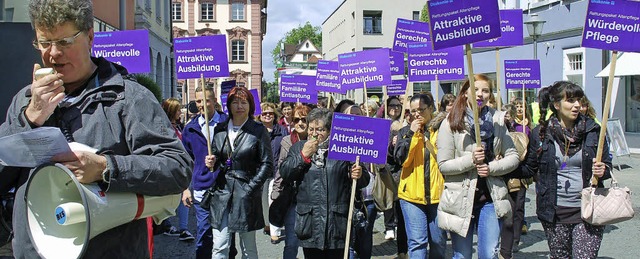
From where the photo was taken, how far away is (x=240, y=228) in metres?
6.20

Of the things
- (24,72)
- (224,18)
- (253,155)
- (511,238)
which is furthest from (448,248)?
(224,18)

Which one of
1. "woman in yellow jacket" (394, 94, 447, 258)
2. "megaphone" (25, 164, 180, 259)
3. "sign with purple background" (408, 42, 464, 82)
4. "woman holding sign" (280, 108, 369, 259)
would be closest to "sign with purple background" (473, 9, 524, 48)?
"sign with purple background" (408, 42, 464, 82)

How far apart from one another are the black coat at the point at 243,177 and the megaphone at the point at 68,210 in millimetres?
4039

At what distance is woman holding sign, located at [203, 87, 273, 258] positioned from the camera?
6.27m

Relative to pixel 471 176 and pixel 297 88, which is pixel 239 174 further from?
pixel 297 88

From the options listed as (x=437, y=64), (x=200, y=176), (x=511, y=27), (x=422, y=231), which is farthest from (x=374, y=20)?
(x=422, y=231)

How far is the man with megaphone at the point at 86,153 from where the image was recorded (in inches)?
81.8

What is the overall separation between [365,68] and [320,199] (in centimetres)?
434

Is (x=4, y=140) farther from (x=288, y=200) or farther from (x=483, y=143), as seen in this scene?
(x=288, y=200)

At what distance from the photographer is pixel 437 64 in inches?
364

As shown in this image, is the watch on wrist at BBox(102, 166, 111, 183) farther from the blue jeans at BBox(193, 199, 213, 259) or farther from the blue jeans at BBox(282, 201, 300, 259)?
the blue jeans at BBox(193, 199, 213, 259)

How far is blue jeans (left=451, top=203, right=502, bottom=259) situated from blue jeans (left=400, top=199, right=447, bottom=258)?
2.25 feet

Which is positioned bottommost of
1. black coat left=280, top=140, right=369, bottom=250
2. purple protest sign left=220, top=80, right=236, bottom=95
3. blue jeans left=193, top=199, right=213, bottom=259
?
blue jeans left=193, top=199, right=213, bottom=259

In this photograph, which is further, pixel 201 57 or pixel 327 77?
pixel 327 77
